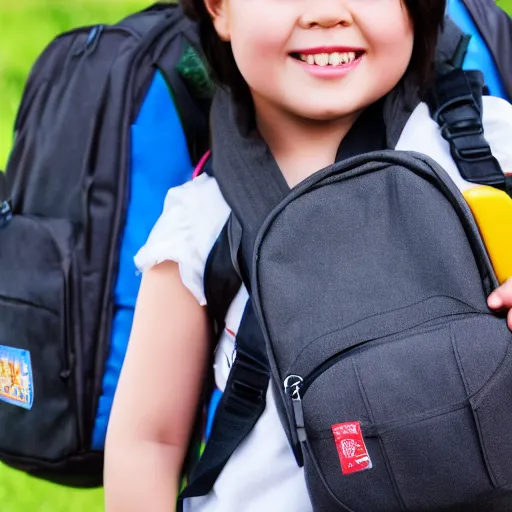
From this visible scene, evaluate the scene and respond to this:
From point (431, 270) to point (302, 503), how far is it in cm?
31

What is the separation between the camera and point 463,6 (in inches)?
44.5

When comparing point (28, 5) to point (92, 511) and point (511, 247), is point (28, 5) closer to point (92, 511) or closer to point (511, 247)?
point (92, 511)

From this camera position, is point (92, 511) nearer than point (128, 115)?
No

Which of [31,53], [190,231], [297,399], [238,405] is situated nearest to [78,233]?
[190,231]

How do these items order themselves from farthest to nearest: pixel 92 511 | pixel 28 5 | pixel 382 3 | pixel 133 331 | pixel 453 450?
pixel 28 5 < pixel 92 511 < pixel 133 331 < pixel 382 3 < pixel 453 450

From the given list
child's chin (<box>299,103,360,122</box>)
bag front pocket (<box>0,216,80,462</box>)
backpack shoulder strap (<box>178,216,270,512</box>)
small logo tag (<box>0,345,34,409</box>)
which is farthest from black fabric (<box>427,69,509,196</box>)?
small logo tag (<box>0,345,34,409</box>)

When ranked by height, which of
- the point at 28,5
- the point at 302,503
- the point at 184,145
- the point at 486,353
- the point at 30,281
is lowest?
the point at 302,503

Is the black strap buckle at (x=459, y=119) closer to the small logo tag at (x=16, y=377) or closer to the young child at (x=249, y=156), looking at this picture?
the young child at (x=249, y=156)

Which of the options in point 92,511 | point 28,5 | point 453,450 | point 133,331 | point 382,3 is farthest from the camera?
point 28,5

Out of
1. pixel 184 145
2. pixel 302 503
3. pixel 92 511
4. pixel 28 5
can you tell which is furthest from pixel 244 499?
pixel 28 5

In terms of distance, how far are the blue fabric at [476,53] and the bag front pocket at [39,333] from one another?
554 millimetres

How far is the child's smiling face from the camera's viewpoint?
86 centimetres

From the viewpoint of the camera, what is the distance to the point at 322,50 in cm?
88

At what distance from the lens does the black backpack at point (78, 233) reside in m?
1.12
